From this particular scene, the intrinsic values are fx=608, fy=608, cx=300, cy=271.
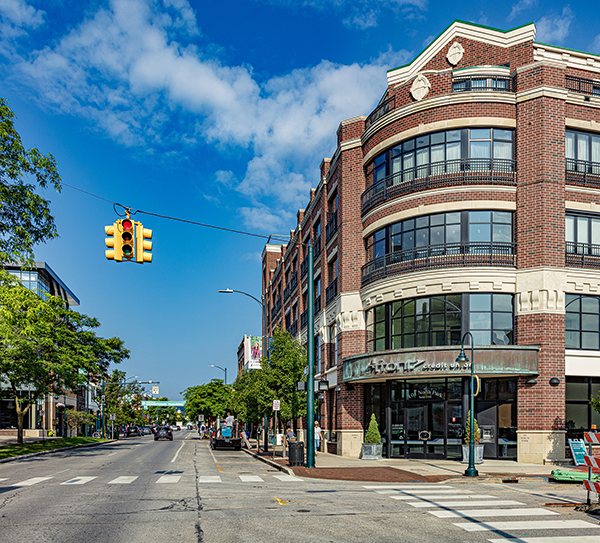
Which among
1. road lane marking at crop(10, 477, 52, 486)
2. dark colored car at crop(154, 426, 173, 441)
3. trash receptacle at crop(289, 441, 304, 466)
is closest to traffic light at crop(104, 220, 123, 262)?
road lane marking at crop(10, 477, 52, 486)

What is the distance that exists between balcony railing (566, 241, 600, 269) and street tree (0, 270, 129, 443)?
25.2 m

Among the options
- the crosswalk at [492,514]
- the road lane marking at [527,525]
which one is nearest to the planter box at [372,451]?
the crosswalk at [492,514]

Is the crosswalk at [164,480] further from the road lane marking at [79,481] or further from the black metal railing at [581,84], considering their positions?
the black metal railing at [581,84]

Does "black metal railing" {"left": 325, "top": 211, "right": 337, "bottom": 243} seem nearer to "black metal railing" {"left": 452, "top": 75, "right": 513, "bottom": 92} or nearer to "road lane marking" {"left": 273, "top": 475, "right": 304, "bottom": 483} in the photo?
"black metal railing" {"left": 452, "top": 75, "right": 513, "bottom": 92}

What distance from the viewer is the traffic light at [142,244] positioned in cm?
1478

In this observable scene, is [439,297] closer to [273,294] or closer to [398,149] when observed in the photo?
[398,149]

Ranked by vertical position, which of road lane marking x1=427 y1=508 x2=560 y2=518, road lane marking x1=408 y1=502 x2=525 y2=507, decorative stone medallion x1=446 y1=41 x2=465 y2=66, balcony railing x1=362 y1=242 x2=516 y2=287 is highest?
decorative stone medallion x1=446 y1=41 x2=465 y2=66

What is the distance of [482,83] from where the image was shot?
29.0m

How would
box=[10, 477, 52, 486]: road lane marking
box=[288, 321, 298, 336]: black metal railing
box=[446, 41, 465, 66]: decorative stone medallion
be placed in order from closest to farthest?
box=[10, 477, 52, 486]: road lane marking
box=[446, 41, 465, 66]: decorative stone medallion
box=[288, 321, 298, 336]: black metal railing

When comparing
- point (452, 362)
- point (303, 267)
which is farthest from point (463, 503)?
point (303, 267)

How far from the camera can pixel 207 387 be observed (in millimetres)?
100188

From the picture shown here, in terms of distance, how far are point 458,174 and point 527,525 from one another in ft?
62.7

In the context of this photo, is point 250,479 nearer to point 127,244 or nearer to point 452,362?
point 127,244

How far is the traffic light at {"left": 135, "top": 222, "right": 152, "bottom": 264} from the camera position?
14781 millimetres
